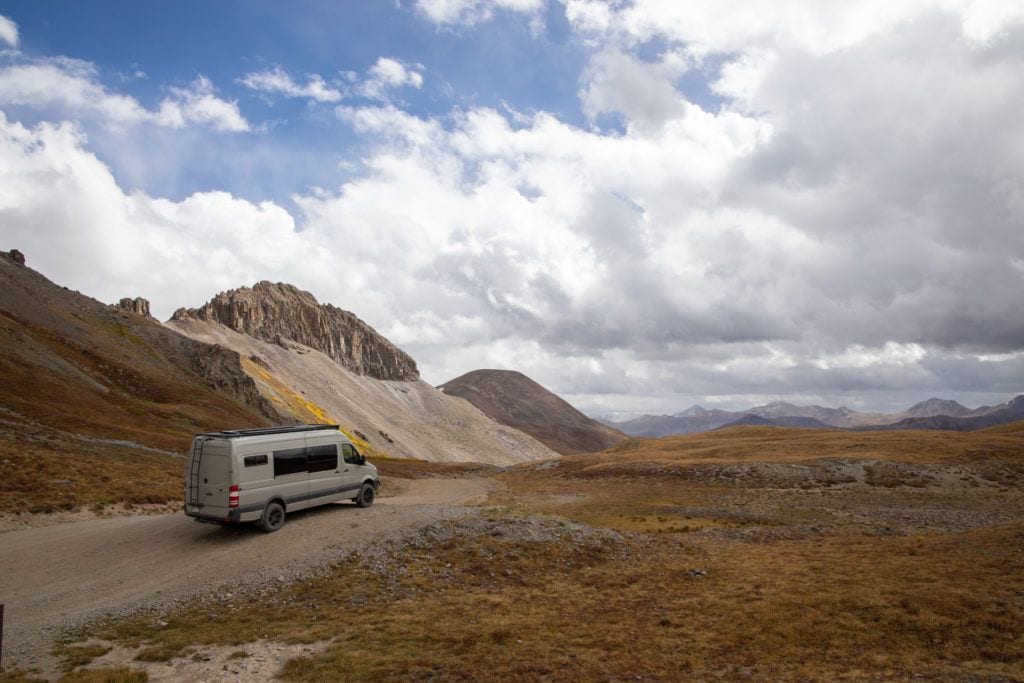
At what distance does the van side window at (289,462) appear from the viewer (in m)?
21.8

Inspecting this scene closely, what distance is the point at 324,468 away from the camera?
24094mm

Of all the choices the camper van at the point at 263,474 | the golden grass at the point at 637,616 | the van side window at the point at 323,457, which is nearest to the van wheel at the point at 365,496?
the camper van at the point at 263,474

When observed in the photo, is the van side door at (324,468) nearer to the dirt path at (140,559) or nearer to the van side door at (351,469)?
the van side door at (351,469)

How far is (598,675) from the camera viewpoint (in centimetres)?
1097

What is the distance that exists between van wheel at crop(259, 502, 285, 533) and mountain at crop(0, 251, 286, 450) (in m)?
23.1

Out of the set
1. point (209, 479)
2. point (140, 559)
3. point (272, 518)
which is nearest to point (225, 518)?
point (209, 479)

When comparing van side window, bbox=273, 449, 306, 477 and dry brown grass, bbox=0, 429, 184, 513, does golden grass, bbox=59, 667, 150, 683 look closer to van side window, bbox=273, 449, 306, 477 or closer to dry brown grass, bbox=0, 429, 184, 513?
van side window, bbox=273, 449, 306, 477

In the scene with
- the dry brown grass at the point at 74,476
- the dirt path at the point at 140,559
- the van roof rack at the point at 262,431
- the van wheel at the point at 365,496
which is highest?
the van roof rack at the point at 262,431

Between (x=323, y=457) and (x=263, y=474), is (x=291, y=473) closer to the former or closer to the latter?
(x=263, y=474)

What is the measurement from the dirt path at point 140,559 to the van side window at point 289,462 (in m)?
2.06

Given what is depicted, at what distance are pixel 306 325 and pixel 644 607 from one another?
16341 cm

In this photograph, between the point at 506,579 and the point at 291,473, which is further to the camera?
the point at 291,473

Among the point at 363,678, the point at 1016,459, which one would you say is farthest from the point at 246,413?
the point at 1016,459

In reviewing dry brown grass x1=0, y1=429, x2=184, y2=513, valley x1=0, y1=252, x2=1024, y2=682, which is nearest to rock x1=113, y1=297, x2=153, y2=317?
valley x1=0, y1=252, x2=1024, y2=682
